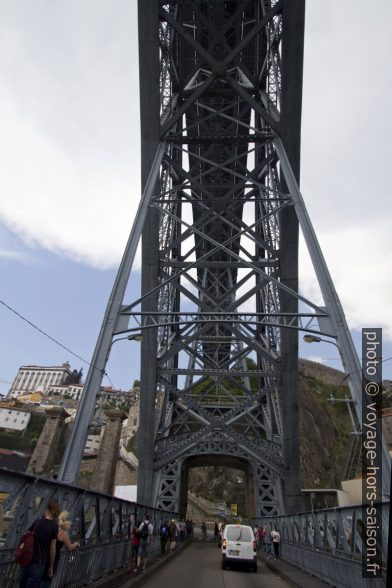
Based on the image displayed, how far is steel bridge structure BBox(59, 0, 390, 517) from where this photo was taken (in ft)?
34.8

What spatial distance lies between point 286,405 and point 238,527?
22.3 ft

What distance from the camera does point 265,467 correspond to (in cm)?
2112

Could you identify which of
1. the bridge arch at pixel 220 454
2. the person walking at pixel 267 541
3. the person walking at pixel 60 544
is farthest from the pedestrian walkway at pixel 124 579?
the bridge arch at pixel 220 454

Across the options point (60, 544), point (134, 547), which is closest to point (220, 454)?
point (134, 547)

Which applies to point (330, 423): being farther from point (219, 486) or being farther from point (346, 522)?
point (346, 522)

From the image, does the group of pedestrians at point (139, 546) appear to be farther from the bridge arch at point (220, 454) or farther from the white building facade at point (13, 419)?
the white building facade at point (13, 419)

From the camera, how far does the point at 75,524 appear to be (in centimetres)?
686

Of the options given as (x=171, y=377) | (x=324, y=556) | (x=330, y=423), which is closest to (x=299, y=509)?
(x=171, y=377)

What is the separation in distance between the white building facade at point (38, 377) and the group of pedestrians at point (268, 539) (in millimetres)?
133418

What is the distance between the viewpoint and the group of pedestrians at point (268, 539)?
53.3 feet

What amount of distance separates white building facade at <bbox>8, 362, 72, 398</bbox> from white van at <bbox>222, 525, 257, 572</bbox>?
459 feet

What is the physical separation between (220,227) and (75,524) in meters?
14.0

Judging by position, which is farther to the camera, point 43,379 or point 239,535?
point 43,379

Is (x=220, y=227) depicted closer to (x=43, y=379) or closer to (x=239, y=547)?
(x=239, y=547)
